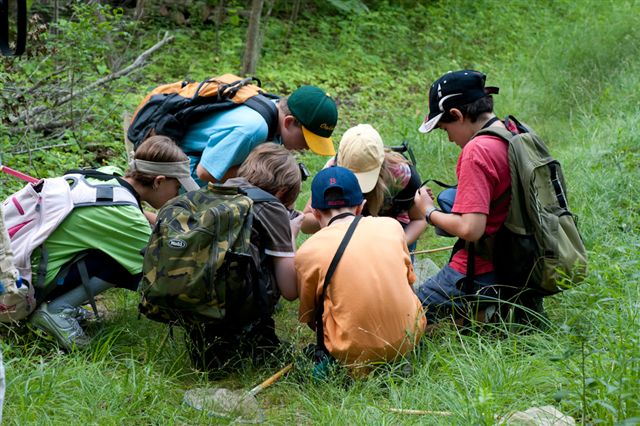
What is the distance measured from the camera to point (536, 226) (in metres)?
3.60

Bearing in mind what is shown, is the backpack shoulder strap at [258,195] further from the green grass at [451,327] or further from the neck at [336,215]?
the green grass at [451,327]

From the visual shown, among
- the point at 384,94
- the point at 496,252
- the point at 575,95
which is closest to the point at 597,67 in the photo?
the point at 575,95

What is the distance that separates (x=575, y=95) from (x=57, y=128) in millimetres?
5878

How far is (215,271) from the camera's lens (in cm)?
323

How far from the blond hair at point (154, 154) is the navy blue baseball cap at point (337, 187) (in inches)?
34.2

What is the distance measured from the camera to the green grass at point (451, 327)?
288 centimetres

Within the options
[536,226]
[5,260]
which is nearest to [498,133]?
[536,226]

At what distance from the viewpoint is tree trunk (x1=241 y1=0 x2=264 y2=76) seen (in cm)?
955

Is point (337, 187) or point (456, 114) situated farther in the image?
point (456, 114)

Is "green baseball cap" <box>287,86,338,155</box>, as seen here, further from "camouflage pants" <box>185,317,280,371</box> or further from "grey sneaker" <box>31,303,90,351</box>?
"grey sneaker" <box>31,303,90,351</box>

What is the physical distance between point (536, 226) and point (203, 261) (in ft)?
5.32

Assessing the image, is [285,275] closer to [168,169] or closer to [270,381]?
[270,381]

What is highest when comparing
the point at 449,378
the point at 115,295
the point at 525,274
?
the point at 525,274

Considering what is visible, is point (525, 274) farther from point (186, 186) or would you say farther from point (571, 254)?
point (186, 186)
